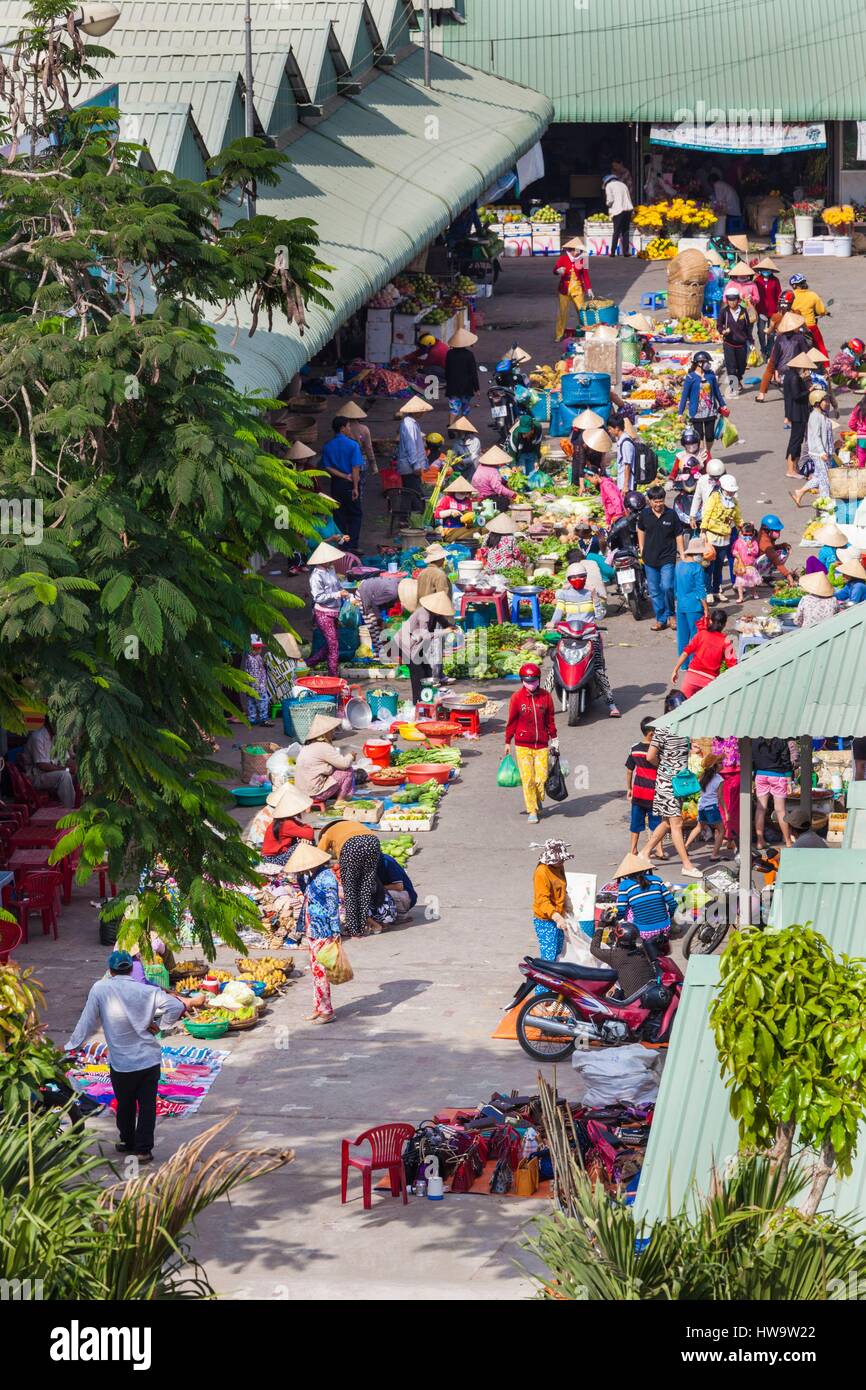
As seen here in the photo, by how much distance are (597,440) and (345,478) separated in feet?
12.9

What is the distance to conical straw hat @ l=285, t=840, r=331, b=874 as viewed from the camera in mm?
17453

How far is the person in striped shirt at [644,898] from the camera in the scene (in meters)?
17.5

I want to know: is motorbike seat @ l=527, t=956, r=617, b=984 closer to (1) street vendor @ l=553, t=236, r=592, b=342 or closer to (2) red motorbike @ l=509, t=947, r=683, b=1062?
(2) red motorbike @ l=509, t=947, r=683, b=1062

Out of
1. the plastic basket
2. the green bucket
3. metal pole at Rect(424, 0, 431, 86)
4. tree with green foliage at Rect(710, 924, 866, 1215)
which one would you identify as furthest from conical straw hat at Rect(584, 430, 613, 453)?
tree with green foliage at Rect(710, 924, 866, 1215)

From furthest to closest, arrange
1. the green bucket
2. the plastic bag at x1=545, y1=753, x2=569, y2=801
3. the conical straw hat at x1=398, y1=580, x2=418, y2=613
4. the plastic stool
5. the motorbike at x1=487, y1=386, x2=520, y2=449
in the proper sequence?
the motorbike at x1=487, y1=386, x2=520, y2=449, the conical straw hat at x1=398, y1=580, x2=418, y2=613, the green bucket, the plastic stool, the plastic bag at x1=545, y1=753, x2=569, y2=801

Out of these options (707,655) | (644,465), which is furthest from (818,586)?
(644,465)

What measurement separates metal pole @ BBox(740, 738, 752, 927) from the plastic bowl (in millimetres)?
6728

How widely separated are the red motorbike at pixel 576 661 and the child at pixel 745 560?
4023 mm

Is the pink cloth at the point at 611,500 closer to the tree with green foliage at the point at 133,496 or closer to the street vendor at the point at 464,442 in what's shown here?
the street vendor at the point at 464,442

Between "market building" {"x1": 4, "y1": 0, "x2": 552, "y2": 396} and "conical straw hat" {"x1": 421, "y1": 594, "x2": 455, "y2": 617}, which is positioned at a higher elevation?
"market building" {"x1": 4, "y1": 0, "x2": 552, "y2": 396}

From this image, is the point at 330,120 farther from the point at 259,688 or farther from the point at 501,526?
the point at 259,688

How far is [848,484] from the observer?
98.0ft

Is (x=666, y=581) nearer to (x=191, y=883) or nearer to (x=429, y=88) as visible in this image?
(x=191, y=883)

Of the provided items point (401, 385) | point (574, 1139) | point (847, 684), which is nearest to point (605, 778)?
point (847, 684)
